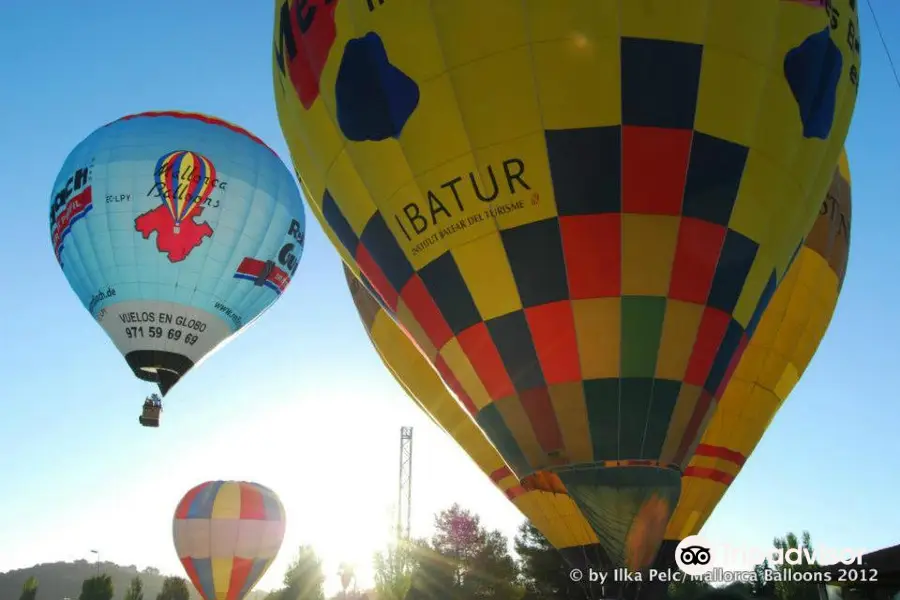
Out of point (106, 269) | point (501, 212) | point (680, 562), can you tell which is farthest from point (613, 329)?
point (106, 269)

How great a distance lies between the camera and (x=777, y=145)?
5398 millimetres

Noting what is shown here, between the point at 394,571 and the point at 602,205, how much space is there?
86.0ft

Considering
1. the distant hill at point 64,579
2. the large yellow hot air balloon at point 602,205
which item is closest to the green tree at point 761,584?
the large yellow hot air balloon at point 602,205

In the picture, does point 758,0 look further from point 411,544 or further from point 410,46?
point 411,544

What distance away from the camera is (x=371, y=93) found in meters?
5.71

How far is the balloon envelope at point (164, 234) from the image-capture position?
12898mm

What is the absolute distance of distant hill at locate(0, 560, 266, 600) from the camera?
112319 mm

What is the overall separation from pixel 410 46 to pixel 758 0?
2.75m

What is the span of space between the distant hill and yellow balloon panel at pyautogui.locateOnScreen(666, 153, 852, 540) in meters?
105

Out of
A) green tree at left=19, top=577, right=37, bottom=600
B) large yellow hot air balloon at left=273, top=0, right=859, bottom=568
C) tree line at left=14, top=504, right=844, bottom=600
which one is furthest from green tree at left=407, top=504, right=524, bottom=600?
green tree at left=19, top=577, right=37, bottom=600

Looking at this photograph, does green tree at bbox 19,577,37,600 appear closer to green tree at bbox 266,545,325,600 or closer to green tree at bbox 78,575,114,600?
green tree at bbox 78,575,114,600

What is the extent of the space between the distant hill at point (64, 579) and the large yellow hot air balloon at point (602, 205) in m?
107

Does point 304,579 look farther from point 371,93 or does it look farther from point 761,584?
point 371,93

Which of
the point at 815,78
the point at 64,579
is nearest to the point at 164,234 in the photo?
the point at 815,78
